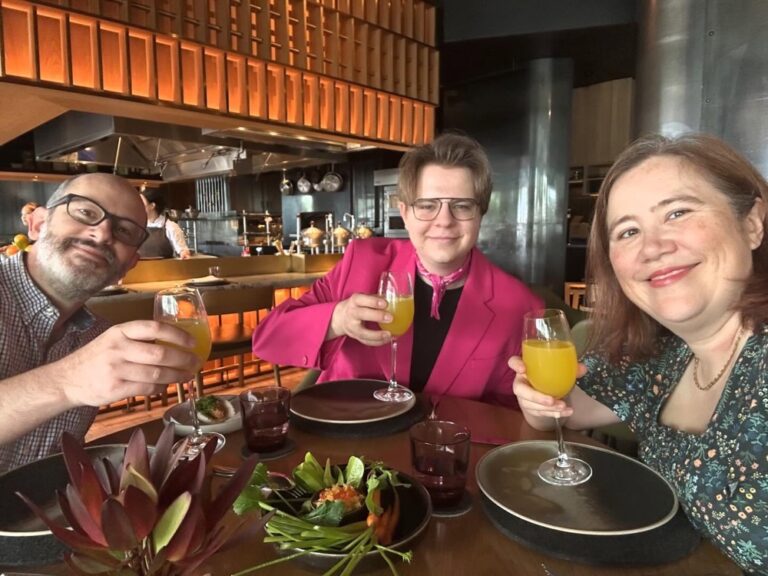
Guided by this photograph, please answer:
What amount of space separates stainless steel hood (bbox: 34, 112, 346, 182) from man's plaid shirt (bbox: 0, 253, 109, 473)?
4.12 metres

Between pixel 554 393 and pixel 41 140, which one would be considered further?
pixel 41 140

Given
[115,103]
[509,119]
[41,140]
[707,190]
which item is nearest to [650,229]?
[707,190]

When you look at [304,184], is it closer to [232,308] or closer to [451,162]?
[232,308]

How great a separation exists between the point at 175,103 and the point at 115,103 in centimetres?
45

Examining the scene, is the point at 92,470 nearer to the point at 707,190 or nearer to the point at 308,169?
the point at 707,190

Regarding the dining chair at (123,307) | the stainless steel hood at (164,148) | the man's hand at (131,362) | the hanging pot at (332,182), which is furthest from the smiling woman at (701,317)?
the hanging pot at (332,182)

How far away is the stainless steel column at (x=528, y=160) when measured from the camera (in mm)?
6176

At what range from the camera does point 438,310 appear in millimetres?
1957

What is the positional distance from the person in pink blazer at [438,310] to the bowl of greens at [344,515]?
81 centimetres

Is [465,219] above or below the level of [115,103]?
below

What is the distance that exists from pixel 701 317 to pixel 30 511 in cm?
144

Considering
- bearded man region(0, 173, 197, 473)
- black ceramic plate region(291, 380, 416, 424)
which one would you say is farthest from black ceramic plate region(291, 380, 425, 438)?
bearded man region(0, 173, 197, 473)

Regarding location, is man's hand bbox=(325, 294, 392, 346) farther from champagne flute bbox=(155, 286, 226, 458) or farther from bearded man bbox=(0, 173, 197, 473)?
bearded man bbox=(0, 173, 197, 473)

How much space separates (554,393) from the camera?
123 cm
